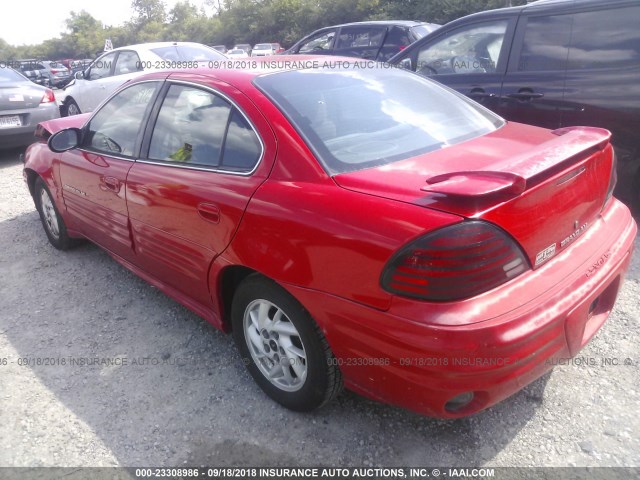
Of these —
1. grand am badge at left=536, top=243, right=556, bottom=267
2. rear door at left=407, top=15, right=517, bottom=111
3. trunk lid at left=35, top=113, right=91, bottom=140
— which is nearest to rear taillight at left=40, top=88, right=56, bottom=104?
trunk lid at left=35, top=113, right=91, bottom=140

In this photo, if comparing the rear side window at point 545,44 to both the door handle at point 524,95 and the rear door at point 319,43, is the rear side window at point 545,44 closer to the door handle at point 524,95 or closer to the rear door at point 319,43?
the door handle at point 524,95

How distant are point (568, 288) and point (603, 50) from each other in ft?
9.56

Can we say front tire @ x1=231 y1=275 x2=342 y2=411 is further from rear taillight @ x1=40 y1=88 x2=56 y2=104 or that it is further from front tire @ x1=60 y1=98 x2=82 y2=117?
front tire @ x1=60 y1=98 x2=82 y2=117

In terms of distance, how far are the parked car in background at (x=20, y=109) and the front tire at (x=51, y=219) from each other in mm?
3883

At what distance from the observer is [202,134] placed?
A: 2688mm

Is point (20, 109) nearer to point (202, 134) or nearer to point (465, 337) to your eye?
point (202, 134)

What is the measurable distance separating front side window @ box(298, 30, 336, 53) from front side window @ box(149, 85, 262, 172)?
27.4 feet

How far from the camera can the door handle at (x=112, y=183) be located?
3.15 metres

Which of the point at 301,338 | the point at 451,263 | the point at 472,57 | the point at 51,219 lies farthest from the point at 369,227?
the point at 472,57

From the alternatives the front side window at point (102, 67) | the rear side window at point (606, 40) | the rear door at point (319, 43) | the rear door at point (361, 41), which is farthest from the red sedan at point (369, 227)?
the rear door at point (319, 43)

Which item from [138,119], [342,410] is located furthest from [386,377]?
[138,119]

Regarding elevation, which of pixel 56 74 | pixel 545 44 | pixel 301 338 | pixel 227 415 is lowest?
pixel 227 415

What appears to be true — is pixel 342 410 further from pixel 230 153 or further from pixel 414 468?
pixel 230 153

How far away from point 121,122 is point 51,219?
1.54 m
